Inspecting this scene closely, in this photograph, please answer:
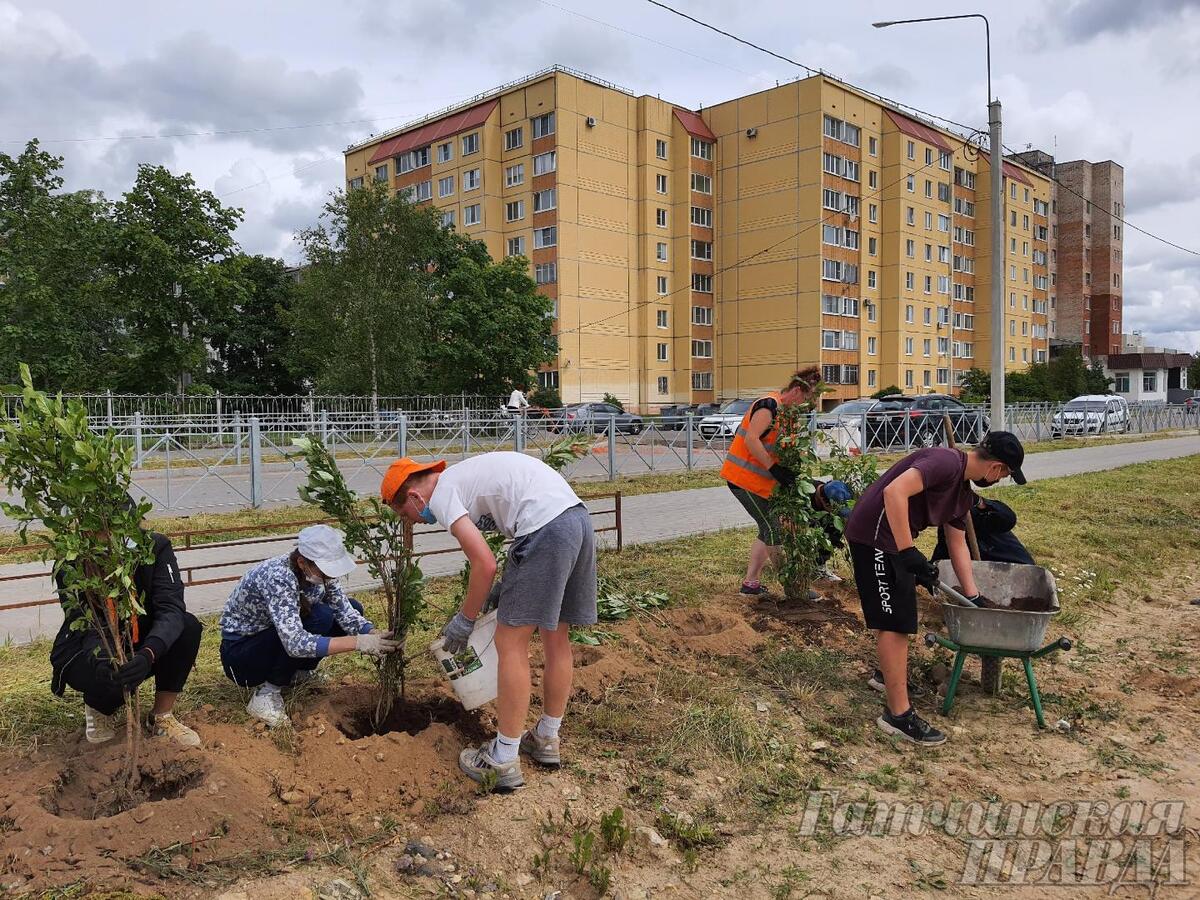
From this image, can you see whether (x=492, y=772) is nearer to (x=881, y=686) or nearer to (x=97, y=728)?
(x=97, y=728)

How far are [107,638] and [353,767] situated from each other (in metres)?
1.00

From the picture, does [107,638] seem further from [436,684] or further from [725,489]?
[725,489]

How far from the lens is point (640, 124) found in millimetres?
43625

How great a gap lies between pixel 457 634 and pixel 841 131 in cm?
4678

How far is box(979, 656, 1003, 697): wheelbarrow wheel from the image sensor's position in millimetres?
4188

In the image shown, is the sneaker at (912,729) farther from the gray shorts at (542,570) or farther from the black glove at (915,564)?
the gray shorts at (542,570)

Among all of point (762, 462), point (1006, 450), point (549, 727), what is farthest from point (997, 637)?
point (549, 727)

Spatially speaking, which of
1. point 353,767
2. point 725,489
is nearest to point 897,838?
point 353,767

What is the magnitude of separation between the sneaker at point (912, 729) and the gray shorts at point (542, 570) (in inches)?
68.2

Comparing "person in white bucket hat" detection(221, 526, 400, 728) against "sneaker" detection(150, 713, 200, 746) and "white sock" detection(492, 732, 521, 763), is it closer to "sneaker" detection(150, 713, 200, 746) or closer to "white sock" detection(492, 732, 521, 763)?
"sneaker" detection(150, 713, 200, 746)

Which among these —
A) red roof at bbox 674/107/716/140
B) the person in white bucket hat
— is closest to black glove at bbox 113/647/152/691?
the person in white bucket hat

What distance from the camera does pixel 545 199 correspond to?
41.7 metres

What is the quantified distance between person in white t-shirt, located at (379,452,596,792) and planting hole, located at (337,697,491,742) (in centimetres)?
40

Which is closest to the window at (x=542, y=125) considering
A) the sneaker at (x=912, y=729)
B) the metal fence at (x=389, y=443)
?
the metal fence at (x=389, y=443)
